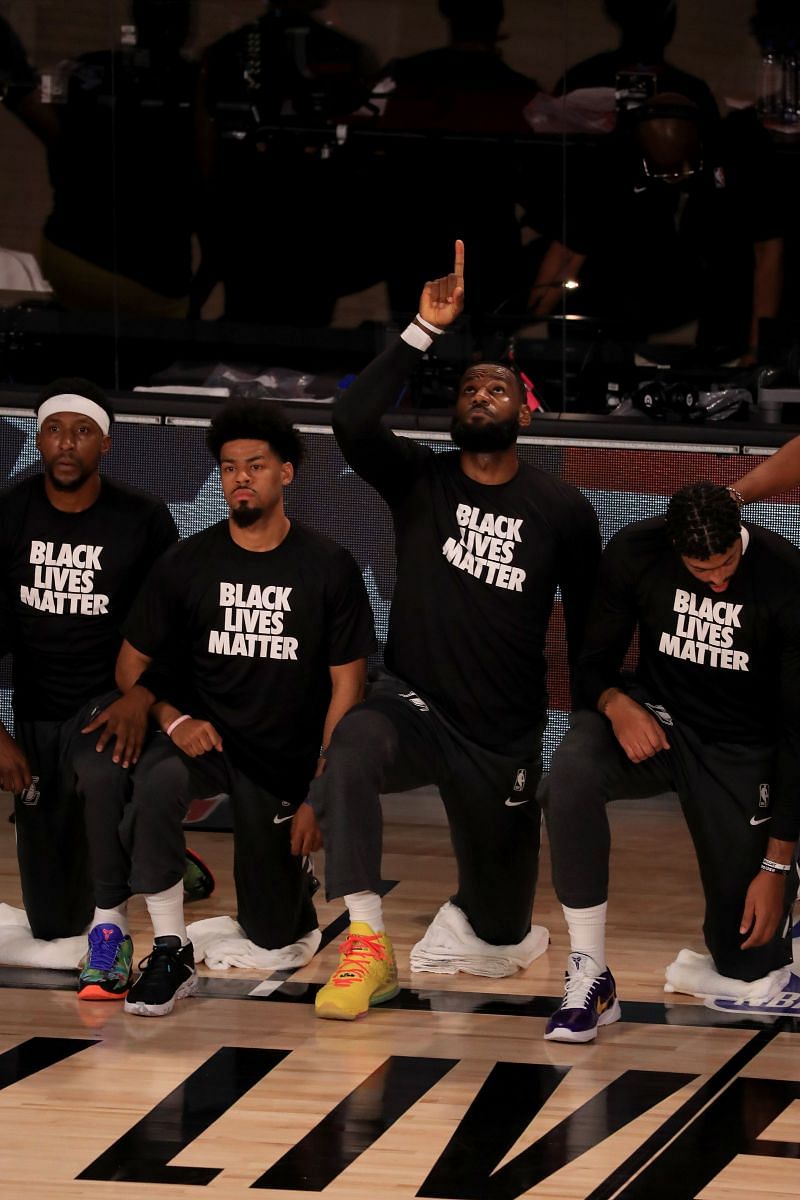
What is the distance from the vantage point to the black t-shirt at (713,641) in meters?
4.07

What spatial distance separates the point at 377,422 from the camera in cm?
438

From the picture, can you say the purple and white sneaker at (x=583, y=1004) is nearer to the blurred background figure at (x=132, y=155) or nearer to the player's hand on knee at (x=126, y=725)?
the player's hand on knee at (x=126, y=725)

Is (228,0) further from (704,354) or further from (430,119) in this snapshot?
(704,354)

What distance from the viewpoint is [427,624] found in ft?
14.5

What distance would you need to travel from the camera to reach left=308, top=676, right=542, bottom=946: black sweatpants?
4.14 metres

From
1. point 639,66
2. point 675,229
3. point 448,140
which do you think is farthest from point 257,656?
point 639,66

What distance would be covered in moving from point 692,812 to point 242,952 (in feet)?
3.63

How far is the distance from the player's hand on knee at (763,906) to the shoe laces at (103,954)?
139 cm

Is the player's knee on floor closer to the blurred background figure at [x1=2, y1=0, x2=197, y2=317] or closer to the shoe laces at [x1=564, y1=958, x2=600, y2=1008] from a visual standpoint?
the shoe laces at [x1=564, y1=958, x2=600, y2=1008]

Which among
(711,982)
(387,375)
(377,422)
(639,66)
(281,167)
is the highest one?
(639,66)

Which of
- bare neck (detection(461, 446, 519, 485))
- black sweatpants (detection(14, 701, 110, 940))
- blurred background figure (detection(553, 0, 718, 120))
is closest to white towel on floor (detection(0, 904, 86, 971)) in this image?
black sweatpants (detection(14, 701, 110, 940))

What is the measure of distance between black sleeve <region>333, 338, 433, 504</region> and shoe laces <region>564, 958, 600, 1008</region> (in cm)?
123

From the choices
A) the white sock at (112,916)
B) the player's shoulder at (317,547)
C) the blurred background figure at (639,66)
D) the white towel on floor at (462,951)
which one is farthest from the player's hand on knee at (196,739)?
the blurred background figure at (639,66)

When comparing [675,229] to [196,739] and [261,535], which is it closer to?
[261,535]
